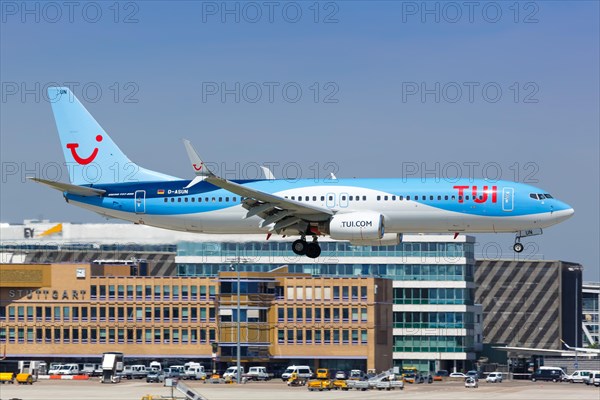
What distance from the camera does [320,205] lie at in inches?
3413

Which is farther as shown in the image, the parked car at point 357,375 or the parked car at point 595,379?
the parked car at point 595,379

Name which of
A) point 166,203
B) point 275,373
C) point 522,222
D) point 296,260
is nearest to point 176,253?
point 296,260

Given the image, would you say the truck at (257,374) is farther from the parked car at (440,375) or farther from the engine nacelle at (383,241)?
the engine nacelle at (383,241)

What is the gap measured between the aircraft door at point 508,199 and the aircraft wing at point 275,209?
11.9m

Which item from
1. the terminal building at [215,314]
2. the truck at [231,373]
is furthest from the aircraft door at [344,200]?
the terminal building at [215,314]

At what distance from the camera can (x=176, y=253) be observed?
17325cm

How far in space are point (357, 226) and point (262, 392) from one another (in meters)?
39.4

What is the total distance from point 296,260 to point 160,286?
2432 centimetres

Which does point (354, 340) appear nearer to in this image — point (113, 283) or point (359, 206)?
point (113, 283)

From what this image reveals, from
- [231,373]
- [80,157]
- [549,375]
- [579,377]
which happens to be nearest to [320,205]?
[80,157]

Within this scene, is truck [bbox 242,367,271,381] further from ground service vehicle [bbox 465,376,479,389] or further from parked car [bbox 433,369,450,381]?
ground service vehicle [bbox 465,376,479,389]

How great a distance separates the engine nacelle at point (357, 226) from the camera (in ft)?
274

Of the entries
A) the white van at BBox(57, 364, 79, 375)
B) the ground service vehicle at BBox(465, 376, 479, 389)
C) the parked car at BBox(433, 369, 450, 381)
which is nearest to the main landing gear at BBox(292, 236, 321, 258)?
the ground service vehicle at BBox(465, 376, 479, 389)

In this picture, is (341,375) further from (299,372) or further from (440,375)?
(440,375)
